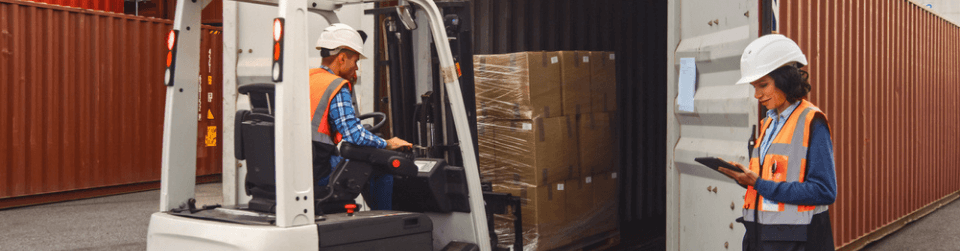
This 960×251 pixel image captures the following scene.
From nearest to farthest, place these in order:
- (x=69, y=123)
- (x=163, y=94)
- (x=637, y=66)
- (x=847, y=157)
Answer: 1. (x=847, y=157)
2. (x=637, y=66)
3. (x=69, y=123)
4. (x=163, y=94)

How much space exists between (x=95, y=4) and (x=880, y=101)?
1010cm

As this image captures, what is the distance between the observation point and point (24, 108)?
905 centimetres

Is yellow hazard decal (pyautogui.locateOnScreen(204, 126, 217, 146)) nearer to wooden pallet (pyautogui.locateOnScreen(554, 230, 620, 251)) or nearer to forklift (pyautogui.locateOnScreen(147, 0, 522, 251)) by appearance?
wooden pallet (pyautogui.locateOnScreen(554, 230, 620, 251))

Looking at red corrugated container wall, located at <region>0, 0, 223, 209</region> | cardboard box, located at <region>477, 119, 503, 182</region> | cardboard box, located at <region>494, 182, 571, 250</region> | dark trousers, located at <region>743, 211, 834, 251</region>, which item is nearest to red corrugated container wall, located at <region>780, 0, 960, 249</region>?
cardboard box, located at <region>494, 182, 571, 250</region>

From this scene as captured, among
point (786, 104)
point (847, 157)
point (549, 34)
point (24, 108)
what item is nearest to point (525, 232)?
point (549, 34)

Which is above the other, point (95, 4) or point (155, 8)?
point (155, 8)

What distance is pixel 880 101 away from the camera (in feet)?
18.9

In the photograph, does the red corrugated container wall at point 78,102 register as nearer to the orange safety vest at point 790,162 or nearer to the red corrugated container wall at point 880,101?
the red corrugated container wall at point 880,101

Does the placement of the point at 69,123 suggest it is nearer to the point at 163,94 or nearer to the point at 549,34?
the point at 163,94

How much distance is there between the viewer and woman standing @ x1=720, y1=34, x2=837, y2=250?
2295 mm

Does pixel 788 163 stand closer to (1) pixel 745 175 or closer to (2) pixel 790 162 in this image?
(2) pixel 790 162

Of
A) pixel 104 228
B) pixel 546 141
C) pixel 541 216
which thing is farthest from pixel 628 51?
pixel 104 228

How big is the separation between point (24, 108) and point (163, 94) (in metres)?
2.18

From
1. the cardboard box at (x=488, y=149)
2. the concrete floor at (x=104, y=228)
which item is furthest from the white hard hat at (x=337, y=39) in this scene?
the concrete floor at (x=104, y=228)
